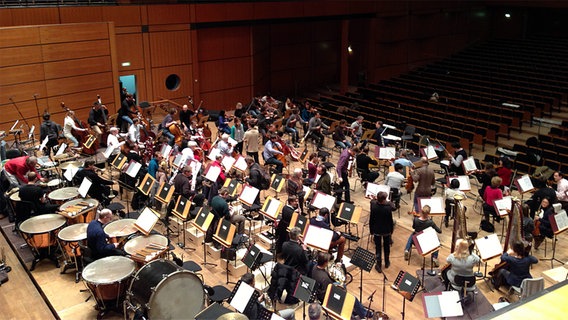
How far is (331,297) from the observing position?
21.6ft

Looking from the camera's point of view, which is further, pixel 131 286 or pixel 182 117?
pixel 182 117

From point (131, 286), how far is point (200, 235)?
3.31m

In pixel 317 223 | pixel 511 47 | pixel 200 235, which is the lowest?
pixel 200 235

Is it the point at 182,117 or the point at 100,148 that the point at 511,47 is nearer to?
the point at 182,117

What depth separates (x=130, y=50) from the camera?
18.0 meters

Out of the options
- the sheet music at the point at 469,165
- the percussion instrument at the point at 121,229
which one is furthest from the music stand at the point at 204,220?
the sheet music at the point at 469,165

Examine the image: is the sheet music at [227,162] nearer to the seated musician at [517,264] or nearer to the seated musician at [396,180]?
the seated musician at [396,180]

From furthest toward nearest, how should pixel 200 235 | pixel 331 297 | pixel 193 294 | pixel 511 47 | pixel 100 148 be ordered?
pixel 511 47
pixel 100 148
pixel 200 235
pixel 193 294
pixel 331 297

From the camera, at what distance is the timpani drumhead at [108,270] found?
740cm

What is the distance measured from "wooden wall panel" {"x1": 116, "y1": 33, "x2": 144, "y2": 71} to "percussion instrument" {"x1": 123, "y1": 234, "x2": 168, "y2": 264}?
10.8m

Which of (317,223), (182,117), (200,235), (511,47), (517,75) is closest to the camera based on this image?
(317,223)

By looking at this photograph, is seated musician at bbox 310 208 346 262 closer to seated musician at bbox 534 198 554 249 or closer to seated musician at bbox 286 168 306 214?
seated musician at bbox 286 168 306 214

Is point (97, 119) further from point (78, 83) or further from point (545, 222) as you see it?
point (545, 222)

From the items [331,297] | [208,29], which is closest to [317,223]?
[331,297]
